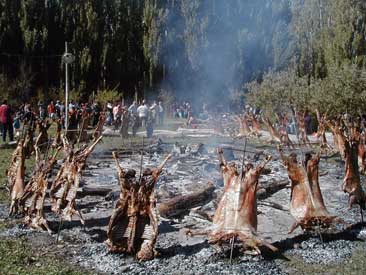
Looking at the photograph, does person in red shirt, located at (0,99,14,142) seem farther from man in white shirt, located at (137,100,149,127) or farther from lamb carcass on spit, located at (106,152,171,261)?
lamb carcass on spit, located at (106,152,171,261)

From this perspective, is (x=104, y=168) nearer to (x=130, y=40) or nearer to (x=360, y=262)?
(x=360, y=262)

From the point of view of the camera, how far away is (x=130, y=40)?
41.3 meters

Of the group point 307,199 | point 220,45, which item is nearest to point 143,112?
point 220,45

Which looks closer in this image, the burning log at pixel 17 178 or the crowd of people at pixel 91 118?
the burning log at pixel 17 178

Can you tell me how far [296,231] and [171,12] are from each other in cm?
2997

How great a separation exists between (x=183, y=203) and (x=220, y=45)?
2663cm

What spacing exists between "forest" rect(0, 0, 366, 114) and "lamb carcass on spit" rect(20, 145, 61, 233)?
2234 centimetres

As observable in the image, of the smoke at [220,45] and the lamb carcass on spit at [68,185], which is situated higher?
the smoke at [220,45]

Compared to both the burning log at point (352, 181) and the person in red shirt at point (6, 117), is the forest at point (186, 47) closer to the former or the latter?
the person in red shirt at point (6, 117)

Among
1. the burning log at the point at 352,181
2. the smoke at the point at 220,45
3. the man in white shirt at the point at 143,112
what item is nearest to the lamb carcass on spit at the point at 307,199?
the burning log at the point at 352,181

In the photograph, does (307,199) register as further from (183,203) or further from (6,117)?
(6,117)

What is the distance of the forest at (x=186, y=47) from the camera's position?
32469mm

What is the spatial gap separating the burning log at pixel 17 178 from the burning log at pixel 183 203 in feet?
8.01

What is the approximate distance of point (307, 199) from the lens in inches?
309
